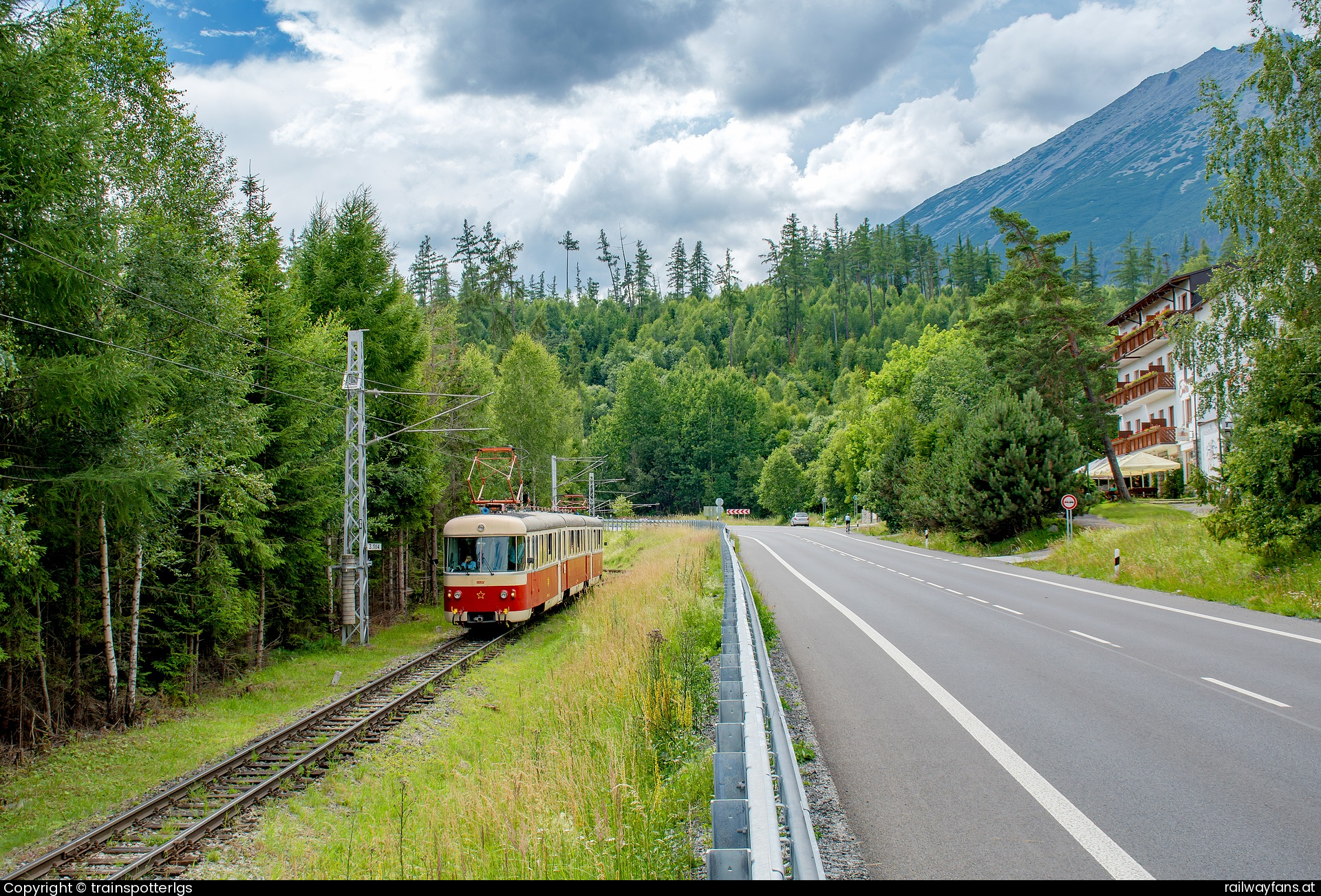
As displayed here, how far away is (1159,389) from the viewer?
51.1 m

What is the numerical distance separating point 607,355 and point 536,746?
418 feet

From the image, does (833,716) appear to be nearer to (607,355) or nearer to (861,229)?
(607,355)

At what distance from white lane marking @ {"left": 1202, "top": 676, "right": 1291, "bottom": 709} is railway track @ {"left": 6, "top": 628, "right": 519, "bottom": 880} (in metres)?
10.6

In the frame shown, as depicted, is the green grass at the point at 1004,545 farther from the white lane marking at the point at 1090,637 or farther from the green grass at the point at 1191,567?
the white lane marking at the point at 1090,637

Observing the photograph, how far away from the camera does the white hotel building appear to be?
143 feet

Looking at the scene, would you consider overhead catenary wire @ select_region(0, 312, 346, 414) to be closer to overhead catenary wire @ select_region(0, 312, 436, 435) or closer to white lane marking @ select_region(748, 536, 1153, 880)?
overhead catenary wire @ select_region(0, 312, 436, 435)

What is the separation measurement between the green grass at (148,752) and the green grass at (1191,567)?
18.3 meters

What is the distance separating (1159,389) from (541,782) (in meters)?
55.2

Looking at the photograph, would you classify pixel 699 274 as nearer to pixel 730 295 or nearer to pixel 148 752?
pixel 730 295

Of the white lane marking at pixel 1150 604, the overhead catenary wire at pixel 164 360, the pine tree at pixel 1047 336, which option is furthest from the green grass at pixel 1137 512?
the overhead catenary wire at pixel 164 360

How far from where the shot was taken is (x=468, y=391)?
115 ft

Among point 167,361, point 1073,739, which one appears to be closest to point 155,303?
point 167,361

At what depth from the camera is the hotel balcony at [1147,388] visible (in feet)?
164

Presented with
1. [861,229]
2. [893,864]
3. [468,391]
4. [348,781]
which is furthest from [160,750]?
[861,229]
